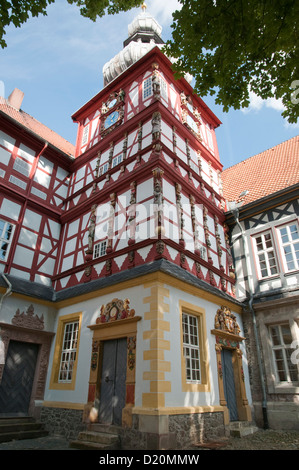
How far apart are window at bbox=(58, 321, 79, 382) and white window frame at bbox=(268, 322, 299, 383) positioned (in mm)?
6423

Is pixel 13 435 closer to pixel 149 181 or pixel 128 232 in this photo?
pixel 128 232

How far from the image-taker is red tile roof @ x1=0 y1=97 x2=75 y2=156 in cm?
1494

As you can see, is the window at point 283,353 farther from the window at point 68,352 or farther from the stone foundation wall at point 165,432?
the window at point 68,352

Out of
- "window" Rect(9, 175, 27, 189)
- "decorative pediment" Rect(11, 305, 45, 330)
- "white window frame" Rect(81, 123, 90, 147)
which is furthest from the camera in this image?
"white window frame" Rect(81, 123, 90, 147)

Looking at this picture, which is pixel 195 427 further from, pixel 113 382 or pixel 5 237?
pixel 5 237

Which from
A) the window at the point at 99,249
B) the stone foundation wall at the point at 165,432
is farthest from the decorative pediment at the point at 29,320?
the stone foundation wall at the point at 165,432

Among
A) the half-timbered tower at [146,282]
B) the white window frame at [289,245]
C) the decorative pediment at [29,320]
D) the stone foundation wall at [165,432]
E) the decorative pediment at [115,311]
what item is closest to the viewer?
the stone foundation wall at [165,432]

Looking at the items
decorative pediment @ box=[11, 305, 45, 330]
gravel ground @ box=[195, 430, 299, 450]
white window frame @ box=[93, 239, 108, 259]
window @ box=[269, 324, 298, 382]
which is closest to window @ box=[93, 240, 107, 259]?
white window frame @ box=[93, 239, 108, 259]

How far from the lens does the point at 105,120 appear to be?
14047mm

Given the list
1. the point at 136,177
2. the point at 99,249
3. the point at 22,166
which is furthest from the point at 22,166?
the point at 136,177

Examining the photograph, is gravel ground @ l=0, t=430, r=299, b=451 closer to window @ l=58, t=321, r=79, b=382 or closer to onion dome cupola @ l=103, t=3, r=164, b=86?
window @ l=58, t=321, r=79, b=382

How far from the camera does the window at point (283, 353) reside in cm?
962

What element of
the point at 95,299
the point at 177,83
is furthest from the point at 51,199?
the point at 177,83

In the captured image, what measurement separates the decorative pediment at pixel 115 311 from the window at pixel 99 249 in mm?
2093
